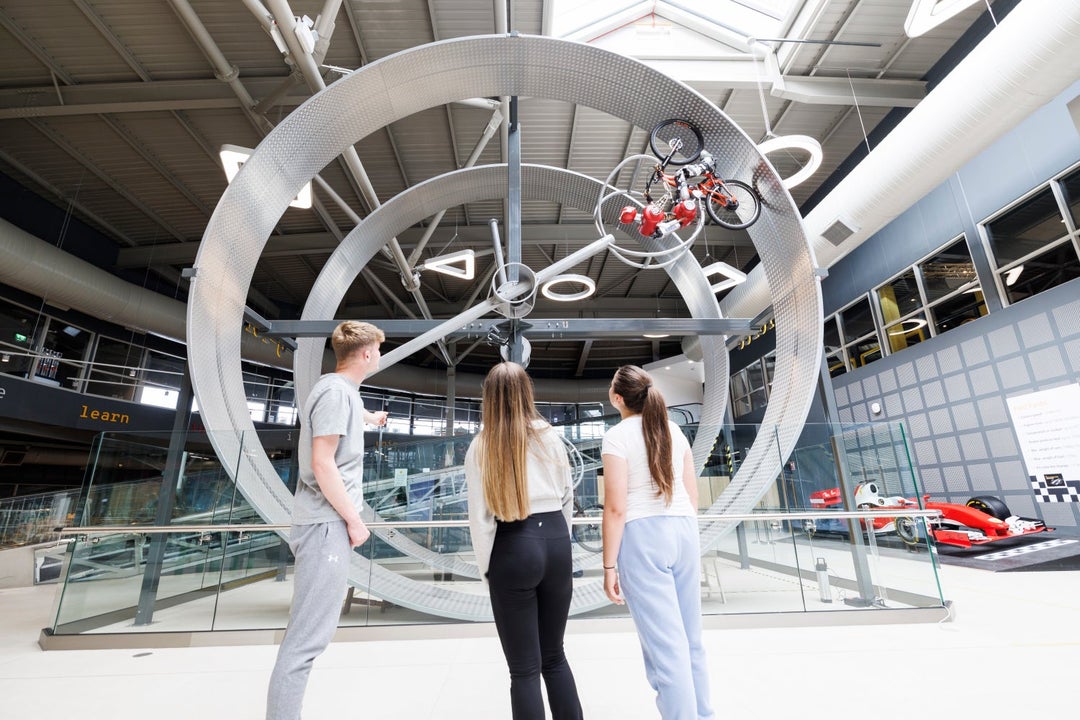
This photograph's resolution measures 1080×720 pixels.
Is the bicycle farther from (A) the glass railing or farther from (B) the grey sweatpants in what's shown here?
(B) the grey sweatpants

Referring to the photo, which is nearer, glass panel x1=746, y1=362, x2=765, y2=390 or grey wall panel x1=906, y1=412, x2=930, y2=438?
grey wall panel x1=906, y1=412, x2=930, y2=438

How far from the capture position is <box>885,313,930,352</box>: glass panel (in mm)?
9828

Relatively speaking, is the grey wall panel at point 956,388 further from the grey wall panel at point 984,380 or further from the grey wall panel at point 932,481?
the grey wall panel at point 932,481

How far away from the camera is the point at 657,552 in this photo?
1.75 metres

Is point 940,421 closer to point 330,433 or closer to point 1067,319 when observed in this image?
point 1067,319

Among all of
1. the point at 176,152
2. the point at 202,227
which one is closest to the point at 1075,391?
the point at 176,152

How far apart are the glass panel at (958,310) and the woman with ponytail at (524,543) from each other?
10401mm

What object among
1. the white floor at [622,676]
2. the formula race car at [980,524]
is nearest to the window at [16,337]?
the white floor at [622,676]

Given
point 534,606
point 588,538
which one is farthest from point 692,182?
point 534,606

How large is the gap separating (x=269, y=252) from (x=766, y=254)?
1167 centimetres

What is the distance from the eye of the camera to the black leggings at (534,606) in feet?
4.83

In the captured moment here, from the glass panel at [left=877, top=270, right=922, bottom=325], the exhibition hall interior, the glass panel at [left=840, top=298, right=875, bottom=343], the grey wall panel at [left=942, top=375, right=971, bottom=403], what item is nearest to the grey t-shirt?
the exhibition hall interior

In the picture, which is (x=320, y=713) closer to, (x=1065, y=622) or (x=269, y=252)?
(x=1065, y=622)

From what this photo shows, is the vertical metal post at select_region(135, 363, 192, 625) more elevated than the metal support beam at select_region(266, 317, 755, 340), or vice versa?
the metal support beam at select_region(266, 317, 755, 340)
